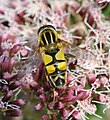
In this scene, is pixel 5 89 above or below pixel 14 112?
above

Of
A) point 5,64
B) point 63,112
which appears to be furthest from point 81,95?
point 5,64

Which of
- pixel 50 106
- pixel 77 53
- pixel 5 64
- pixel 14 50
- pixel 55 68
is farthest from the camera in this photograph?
pixel 14 50

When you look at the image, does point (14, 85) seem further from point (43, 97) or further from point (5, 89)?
point (43, 97)

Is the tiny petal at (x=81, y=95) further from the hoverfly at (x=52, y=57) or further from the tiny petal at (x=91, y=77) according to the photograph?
the hoverfly at (x=52, y=57)

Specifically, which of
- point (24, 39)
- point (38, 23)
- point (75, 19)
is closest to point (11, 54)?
point (24, 39)

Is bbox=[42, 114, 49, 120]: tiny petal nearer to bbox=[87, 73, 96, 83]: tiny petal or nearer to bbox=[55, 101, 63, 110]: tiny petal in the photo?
bbox=[55, 101, 63, 110]: tiny petal

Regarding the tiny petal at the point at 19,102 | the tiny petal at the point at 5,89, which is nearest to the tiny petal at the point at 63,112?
the tiny petal at the point at 19,102

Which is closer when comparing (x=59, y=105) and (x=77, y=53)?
(x=77, y=53)

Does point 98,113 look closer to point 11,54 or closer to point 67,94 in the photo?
point 67,94
